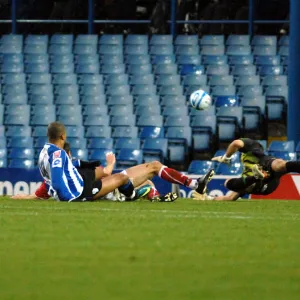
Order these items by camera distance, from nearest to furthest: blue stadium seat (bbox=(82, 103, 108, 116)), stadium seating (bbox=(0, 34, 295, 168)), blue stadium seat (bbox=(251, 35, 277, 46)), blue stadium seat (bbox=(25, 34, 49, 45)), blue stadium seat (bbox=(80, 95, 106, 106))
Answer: stadium seating (bbox=(0, 34, 295, 168))
blue stadium seat (bbox=(82, 103, 108, 116))
blue stadium seat (bbox=(80, 95, 106, 106))
blue stadium seat (bbox=(251, 35, 277, 46))
blue stadium seat (bbox=(25, 34, 49, 45))

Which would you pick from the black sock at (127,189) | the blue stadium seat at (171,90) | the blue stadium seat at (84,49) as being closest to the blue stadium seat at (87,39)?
the blue stadium seat at (84,49)

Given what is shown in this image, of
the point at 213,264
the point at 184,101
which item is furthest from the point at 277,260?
the point at 184,101

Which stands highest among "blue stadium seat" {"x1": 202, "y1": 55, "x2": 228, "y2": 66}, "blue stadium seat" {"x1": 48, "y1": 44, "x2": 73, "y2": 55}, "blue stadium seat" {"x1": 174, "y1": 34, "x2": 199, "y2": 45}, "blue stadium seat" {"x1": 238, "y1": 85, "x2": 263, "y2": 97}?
"blue stadium seat" {"x1": 174, "y1": 34, "x2": 199, "y2": 45}

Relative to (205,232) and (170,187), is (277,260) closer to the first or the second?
(205,232)

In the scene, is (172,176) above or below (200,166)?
above

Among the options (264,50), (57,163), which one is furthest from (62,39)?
(57,163)

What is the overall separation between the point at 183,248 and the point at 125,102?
16.1 meters

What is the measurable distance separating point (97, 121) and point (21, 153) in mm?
1913

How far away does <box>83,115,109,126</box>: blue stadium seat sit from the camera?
24756mm

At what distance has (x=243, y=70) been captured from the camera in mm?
26438

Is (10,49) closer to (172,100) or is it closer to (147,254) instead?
(172,100)

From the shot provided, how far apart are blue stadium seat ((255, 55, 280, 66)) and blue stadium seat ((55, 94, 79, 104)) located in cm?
406

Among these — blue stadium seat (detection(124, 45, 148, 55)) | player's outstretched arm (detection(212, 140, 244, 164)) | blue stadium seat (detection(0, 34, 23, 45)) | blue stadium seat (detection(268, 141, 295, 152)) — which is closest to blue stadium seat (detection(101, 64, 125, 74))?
blue stadium seat (detection(124, 45, 148, 55))

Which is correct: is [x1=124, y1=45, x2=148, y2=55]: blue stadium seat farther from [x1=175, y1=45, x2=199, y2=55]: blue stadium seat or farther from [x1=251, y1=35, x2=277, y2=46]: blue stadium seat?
[x1=251, y1=35, x2=277, y2=46]: blue stadium seat
